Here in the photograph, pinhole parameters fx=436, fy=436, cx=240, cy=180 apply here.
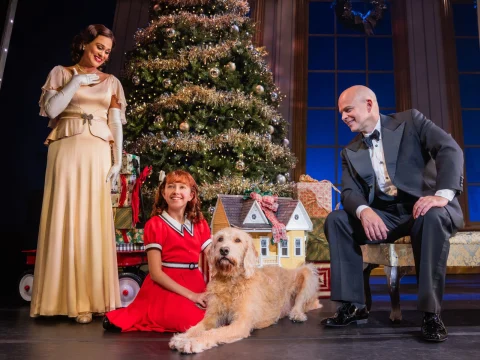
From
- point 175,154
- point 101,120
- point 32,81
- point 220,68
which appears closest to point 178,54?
point 220,68

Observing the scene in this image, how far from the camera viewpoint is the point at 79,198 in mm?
2613

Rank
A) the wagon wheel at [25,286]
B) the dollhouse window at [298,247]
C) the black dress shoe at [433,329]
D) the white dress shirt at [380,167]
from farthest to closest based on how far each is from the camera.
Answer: the dollhouse window at [298,247] < the wagon wheel at [25,286] < the white dress shirt at [380,167] < the black dress shoe at [433,329]

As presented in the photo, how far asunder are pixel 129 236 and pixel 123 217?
0.15 m

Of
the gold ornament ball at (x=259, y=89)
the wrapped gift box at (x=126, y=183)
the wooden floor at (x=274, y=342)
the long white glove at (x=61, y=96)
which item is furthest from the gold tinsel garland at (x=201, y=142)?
the wooden floor at (x=274, y=342)

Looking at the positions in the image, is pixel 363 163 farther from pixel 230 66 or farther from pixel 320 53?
pixel 320 53

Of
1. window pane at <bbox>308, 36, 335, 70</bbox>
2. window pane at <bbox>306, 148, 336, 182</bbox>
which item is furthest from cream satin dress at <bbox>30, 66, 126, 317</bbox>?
→ window pane at <bbox>308, 36, 335, 70</bbox>

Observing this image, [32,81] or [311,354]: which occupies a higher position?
[32,81]

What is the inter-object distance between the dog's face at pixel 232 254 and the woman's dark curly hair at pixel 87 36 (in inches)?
58.3

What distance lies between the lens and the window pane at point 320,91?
6699 mm

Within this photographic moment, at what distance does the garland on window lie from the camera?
22.1 feet

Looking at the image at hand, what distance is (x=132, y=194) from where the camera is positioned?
131 inches

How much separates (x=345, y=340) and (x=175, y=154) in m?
2.74

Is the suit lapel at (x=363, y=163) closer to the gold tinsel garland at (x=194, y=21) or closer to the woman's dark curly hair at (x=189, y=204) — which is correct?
the woman's dark curly hair at (x=189, y=204)

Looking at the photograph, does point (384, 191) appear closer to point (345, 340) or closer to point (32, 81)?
point (345, 340)
